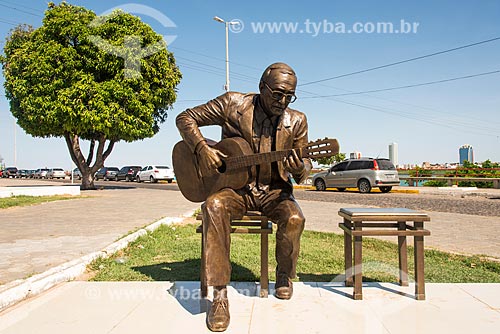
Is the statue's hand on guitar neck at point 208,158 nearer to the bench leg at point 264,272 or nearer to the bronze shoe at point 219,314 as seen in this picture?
the bench leg at point 264,272

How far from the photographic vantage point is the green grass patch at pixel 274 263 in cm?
443

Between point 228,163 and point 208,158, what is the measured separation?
0.18m

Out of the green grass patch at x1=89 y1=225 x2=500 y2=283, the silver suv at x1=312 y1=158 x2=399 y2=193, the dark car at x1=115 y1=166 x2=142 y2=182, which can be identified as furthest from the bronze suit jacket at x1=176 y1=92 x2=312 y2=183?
the dark car at x1=115 y1=166 x2=142 y2=182

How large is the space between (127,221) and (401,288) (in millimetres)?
6589

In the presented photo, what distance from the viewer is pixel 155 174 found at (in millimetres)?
33500

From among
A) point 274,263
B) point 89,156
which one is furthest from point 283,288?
point 89,156

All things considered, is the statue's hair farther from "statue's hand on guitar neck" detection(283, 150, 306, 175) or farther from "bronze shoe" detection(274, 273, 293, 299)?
"bronze shoe" detection(274, 273, 293, 299)

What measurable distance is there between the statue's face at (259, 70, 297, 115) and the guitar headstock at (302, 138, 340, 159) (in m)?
0.45

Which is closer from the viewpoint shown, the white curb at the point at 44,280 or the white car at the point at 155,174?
the white curb at the point at 44,280

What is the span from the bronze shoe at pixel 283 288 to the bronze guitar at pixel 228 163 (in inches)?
34.8

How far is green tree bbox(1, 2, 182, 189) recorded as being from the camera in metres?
18.2

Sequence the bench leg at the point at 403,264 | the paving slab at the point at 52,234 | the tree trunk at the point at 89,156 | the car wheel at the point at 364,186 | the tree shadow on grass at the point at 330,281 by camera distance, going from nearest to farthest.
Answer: the tree shadow on grass at the point at 330,281 → the bench leg at the point at 403,264 → the paving slab at the point at 52,234 → the car wheel at the point at 364,186 → the tree trunk at the point at 89,156

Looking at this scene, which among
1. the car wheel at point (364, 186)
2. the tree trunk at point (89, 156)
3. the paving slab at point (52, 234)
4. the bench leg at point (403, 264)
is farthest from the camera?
the tree trunk at point (89, 156)

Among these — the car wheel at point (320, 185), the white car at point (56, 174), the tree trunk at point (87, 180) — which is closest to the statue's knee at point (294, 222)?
the car wheel at point (320, 185)
